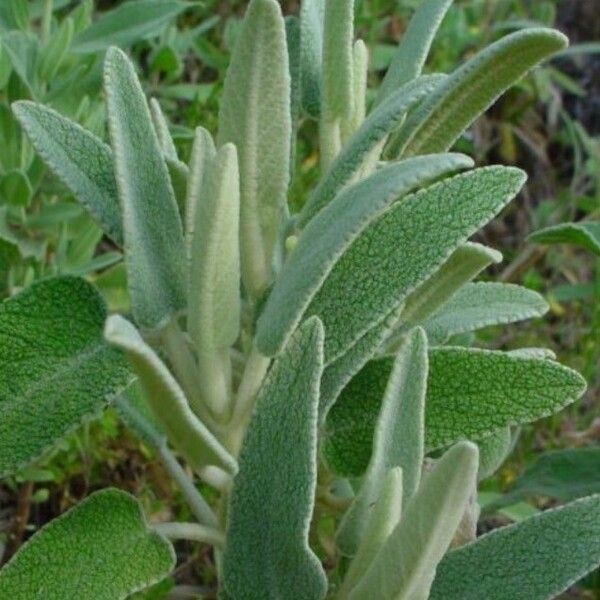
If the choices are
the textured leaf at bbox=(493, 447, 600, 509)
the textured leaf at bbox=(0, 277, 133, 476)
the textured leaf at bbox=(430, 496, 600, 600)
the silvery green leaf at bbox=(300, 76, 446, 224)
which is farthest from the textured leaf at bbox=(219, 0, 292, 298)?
the textured leaf at bbox=(493, 447, 600, 509)

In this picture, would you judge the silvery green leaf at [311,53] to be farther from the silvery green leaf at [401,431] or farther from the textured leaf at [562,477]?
the textured leaf at [562,477]

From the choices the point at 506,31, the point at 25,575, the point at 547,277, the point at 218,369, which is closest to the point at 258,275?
the point at 218,369

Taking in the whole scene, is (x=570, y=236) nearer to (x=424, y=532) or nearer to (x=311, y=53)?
(x=311, y=53)

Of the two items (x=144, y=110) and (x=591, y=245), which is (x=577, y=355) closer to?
(x=591, y=245)

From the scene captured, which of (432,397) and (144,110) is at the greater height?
(144,110)

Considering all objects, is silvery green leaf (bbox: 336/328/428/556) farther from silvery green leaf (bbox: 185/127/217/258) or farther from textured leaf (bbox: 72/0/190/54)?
textured leaf (bbox: 72/0/190/54)

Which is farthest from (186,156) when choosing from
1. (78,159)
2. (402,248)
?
(402,248)

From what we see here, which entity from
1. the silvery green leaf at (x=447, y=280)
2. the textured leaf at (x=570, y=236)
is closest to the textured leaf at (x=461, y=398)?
the silvery green leaf at (x=447, y=280)
